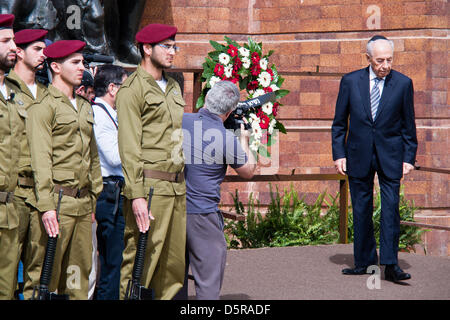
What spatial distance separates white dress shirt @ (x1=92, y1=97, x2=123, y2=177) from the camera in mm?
4867

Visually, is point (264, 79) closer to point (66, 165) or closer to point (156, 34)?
Result: point (156, 34)

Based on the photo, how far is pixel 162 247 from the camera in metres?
4.32

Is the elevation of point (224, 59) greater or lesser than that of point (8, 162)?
greater

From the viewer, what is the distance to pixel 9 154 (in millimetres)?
3947

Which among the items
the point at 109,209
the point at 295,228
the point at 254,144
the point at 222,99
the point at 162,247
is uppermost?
the point at 222,99

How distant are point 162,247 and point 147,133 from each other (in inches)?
24.2

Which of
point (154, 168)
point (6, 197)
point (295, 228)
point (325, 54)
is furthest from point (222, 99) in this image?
point (325, 54)

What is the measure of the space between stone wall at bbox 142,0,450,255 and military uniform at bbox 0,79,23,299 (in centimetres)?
543

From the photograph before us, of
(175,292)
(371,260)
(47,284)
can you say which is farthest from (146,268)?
(371,260)

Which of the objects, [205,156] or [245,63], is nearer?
[205,156]

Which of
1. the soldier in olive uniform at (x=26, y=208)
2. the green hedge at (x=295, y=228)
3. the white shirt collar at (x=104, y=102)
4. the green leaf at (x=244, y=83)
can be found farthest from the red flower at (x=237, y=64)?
the soldier in olive uniform at (x=26, y=208)

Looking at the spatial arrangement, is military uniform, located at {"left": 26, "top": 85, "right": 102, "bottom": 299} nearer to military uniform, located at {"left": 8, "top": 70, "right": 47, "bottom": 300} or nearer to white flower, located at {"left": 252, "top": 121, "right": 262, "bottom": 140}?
military uniform, located at {"left": 8, "top": 70, "right": 47, "bottom": 300}

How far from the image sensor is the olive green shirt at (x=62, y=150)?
4082 millimetres
